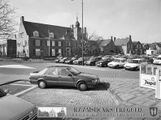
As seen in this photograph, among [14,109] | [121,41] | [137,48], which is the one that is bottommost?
[14,109]

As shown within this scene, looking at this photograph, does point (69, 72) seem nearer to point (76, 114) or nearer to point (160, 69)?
point (76, 114)

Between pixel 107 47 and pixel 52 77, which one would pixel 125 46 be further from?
pixel 52 77

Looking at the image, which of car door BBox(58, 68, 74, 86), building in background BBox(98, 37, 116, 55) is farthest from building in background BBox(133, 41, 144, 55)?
car door BBox(58, 68, 74, 86)

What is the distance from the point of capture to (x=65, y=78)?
799cm

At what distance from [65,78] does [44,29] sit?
41975mm

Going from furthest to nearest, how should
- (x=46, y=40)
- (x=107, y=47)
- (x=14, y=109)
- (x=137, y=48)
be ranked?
(x=137, y=48) → (x=107, y=47) → (x=46, y=40) → (x=14, y=109)

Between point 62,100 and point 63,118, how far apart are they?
1881 mm

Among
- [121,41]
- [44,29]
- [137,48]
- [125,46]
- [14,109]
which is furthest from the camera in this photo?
[137,48]

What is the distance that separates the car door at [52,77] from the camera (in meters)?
8.12

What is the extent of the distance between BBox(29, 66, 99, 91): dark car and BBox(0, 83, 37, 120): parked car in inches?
168

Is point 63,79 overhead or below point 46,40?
below

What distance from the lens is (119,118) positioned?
4.34 meters

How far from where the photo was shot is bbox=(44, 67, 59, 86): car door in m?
8.12

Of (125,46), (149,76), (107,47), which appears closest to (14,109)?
(149,76)
